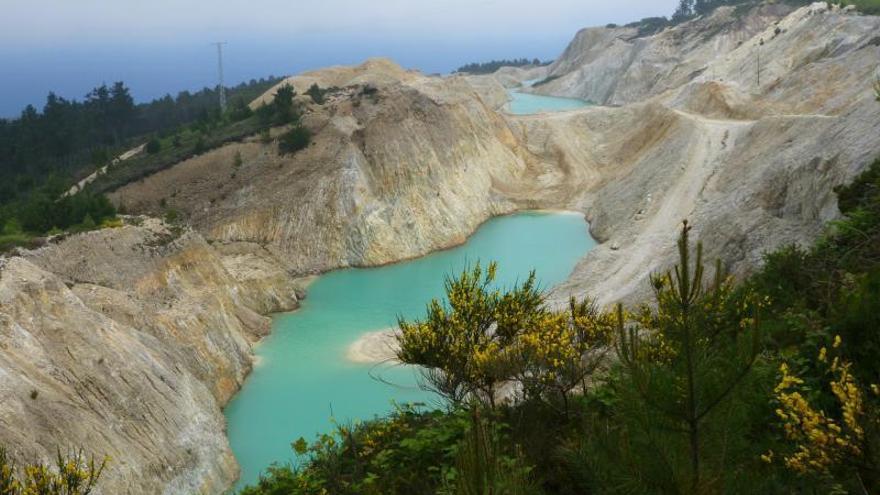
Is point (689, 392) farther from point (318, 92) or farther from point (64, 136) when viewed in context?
point (64, 136)

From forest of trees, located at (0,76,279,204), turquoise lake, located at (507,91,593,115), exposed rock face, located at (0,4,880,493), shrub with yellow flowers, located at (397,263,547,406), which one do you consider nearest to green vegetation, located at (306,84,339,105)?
exposed rock face, located at (0,4,880,493)

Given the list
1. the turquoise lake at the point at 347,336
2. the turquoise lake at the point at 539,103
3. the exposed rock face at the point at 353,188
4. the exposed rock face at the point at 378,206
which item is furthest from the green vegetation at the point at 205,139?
the turquoise lake at the point at 539,103

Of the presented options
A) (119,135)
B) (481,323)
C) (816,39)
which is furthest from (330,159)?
(119,135)

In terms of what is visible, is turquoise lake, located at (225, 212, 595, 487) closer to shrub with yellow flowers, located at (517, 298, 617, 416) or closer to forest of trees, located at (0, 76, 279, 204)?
shrub with yellow flowers, located at (517, 298, 617, 416)

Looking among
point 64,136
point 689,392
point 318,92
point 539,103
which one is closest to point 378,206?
point 318,92

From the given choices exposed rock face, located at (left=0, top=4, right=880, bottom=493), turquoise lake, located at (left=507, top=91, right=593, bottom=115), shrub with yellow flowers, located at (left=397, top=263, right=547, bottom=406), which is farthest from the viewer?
turquoise lake, located at (left=507, top=91, right=593, bottom=115)

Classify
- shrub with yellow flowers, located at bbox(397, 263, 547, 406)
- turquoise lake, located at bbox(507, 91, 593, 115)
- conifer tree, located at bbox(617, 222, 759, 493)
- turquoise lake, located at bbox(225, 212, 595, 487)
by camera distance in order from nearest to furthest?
conifer tree, located at bbox(617, 222, 759, 493), shrub with yellow flowers, located at bbox(397, 263, 547, 406), turquoise lake, located at bbox(225, 212, 595, 487), turquoise lake, located at bbox(507, 91, 593, 115)
